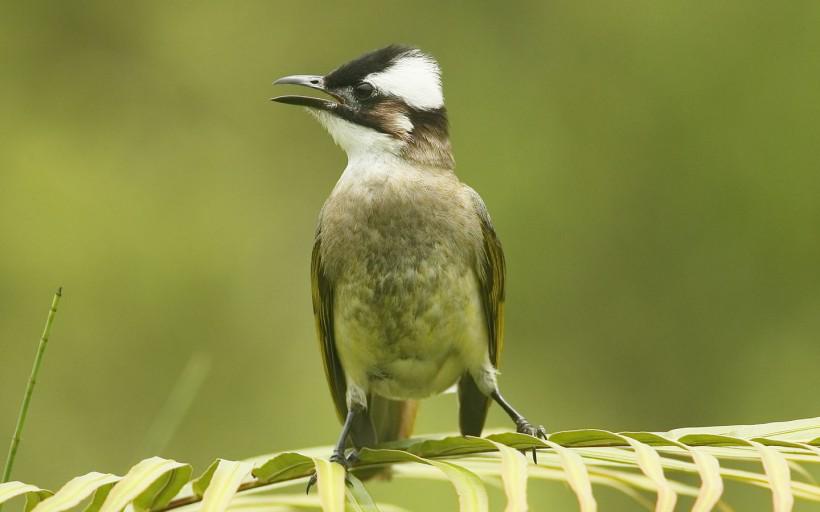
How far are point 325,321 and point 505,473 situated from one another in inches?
81.0

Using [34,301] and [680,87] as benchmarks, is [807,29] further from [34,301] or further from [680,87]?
[34,301]

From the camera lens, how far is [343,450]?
11.4 ft

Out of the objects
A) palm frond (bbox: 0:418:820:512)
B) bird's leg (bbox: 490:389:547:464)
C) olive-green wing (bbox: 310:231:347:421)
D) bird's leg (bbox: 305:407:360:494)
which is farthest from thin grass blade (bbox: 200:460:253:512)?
olive-green wing (bbox: 310:231:347:421)

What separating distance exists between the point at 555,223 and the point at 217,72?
2740 millimetres

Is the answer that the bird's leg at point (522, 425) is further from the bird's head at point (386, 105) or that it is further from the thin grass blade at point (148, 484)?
the thin grass blade at point (148, 484)

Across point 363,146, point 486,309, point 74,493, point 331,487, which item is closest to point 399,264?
point 486,309

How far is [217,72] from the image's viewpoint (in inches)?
331

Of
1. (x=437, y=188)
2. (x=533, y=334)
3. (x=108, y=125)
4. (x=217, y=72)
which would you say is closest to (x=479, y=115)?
(x=533, y=334)

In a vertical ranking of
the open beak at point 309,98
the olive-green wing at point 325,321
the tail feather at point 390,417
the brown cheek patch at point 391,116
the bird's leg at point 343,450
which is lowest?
the tail feather at point 390,417

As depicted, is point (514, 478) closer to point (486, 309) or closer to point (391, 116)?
point (486, 309)

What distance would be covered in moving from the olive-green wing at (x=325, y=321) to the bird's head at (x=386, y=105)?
39cm

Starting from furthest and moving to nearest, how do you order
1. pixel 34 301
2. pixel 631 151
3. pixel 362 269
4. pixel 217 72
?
Answer: pixel 217 72
pixel 631 151
pixel 34 301
pixel 362 269

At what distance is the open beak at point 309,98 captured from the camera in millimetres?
3941

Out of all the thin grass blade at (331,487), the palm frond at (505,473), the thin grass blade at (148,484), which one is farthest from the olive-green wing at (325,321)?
the thin grass blade at (331,487)
